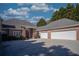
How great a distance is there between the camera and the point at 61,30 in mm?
5207

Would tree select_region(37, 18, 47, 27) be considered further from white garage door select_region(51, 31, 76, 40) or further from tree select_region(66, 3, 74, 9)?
tree select_region(66, 3, 74, 9)

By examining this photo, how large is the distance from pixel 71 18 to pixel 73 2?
359 millimetres

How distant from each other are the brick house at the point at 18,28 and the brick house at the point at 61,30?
8.7 inches

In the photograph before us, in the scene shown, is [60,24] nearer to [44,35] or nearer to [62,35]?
[62,35]

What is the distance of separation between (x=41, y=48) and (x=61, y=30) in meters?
0.61

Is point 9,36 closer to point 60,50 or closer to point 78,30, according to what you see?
point 60,50

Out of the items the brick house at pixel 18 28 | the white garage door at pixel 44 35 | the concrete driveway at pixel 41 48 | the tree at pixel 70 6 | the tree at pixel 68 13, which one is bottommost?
the concrete driveway at pixel 41 48

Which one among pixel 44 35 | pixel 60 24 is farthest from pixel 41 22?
pixel 60 24

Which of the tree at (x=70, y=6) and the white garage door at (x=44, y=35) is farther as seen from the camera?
the white garage door at (x=44, y=35)

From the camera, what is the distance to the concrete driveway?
16.7 feet

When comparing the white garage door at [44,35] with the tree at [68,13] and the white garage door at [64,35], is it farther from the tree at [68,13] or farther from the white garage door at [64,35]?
the tree at [68,13]

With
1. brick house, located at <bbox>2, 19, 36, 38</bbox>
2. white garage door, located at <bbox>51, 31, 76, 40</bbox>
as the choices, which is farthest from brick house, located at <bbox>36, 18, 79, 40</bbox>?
brick house, located at <bbox>2, 19, 36, 38</bbox>

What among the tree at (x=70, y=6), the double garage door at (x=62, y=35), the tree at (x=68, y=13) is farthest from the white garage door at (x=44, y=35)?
the tree at (x=70, y=6)

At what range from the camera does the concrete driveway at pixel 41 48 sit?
5.10 m
